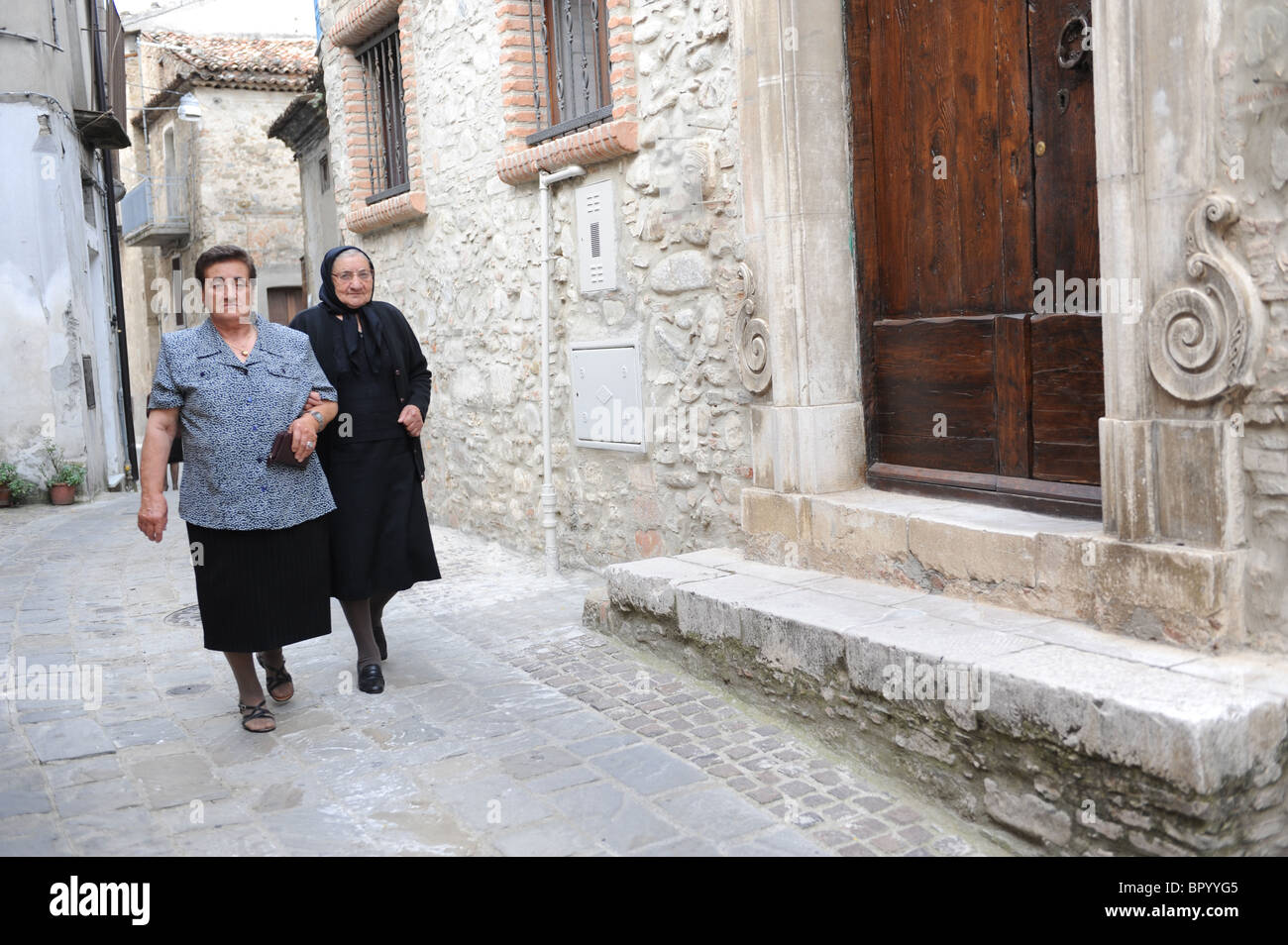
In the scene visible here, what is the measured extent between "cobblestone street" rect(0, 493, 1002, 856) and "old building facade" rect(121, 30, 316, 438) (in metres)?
17.8

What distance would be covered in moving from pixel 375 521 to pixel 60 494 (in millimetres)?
8423

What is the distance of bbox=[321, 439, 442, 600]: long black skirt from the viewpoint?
4652 millimetres

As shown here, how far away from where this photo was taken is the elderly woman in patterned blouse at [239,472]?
4082 mm

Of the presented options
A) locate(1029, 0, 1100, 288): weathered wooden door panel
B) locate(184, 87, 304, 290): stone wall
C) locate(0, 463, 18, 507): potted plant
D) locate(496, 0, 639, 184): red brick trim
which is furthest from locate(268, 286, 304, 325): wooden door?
locate(1029, 0, 1100, 288): weathered wooden door panel

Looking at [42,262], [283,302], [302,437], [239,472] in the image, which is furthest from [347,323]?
[283,302]

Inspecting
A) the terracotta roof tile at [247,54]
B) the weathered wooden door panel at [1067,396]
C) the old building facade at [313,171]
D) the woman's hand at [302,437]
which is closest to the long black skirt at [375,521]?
the woman's hand at [302,437]

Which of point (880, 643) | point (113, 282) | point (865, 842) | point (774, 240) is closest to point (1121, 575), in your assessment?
point (880, 643)

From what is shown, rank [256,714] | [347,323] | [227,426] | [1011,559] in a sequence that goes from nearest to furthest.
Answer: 1. [1011,559]
2. [227,426]
3. [256,714]
4. [347,323]

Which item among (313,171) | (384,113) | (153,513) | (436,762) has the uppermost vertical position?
(313,171)

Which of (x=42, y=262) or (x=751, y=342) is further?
(x=42, y=262)

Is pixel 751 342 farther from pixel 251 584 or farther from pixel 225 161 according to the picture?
pixel 225 161

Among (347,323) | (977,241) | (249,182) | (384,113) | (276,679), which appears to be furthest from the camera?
(249,182)

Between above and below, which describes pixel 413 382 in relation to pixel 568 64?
below

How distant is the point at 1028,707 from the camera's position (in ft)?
10.1
